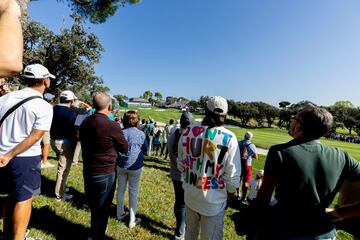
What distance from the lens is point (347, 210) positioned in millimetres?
2107

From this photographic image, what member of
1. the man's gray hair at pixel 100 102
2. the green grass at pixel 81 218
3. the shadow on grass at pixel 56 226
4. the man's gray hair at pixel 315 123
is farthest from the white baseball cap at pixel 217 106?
the shadow on grass at pixel 56 226

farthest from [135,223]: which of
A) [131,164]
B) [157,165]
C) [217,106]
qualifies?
[157,165]

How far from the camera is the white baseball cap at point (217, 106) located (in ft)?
9.18

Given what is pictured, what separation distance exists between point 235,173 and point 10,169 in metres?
2.59

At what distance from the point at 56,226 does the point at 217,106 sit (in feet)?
11.1

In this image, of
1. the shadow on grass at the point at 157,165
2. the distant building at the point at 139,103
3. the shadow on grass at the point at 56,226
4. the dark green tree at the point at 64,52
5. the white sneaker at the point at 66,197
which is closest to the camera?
the shadow on grass at the point at 56,226

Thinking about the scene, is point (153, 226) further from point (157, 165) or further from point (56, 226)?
point (157, 165)

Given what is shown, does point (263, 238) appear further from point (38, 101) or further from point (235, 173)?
point (38, 101)

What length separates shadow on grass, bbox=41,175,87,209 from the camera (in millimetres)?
5038

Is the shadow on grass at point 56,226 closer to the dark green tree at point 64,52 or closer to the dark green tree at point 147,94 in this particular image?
the dark green tree at point 64,52

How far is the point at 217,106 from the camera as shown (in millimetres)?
2811

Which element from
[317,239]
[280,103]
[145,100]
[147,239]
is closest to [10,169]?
[147,239]

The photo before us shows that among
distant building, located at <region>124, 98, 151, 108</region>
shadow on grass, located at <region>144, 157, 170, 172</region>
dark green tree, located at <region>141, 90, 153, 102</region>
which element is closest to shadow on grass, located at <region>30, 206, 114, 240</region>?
shadow on grass, located at <region>144, 157, 170, 172</region>

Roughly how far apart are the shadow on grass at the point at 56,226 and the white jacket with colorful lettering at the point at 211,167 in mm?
2098
